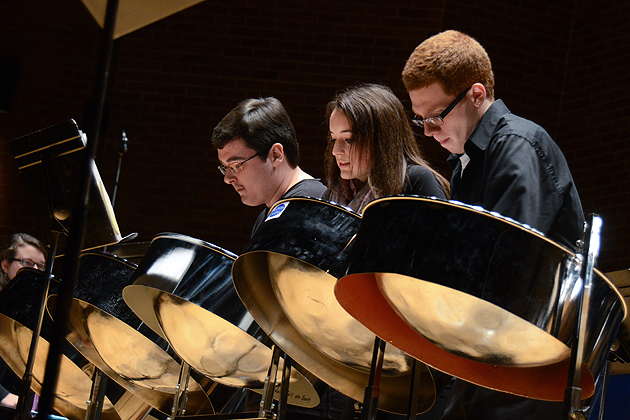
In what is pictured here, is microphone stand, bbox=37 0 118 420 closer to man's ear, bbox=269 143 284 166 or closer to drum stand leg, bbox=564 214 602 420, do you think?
drum stand leg, bbox=564 214 602 420

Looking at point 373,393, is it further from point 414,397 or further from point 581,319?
point 581,319

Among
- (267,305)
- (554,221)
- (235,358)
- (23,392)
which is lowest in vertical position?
(23,392)

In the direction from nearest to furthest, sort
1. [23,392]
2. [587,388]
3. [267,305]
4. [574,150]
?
1. [587,388]
2. [267,305]
3. [23,392]
4. [574,150]

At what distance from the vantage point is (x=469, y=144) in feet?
5.08

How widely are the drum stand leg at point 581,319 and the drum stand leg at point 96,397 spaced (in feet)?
5.42

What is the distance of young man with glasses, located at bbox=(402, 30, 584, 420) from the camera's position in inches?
52.3

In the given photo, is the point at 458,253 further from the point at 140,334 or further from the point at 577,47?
the point at 577,47

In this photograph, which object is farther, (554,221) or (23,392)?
(23,392)

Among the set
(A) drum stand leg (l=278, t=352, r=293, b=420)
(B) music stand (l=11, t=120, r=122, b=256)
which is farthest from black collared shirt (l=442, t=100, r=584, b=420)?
(B) music stand (l=11, t=120, r=122, b=256)

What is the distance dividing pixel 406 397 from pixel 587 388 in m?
0.46

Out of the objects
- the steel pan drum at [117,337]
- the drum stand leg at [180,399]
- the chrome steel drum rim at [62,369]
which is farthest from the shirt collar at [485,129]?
the chrome steel drum rim at [62,369]

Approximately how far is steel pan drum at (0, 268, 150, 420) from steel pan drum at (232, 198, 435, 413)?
0.98 metres

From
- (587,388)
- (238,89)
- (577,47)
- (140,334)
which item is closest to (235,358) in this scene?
(140,334)

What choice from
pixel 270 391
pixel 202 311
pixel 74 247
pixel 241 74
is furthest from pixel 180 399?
pixel 241 74
